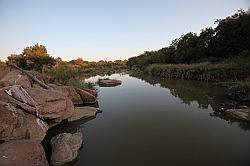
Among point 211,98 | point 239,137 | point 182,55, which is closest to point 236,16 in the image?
point 182,55

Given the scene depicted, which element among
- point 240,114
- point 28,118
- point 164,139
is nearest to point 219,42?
point 240,114

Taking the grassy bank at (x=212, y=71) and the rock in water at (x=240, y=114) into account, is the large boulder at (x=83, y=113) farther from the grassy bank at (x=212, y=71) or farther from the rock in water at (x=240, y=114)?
the grassy bank at (x=212, y=71)

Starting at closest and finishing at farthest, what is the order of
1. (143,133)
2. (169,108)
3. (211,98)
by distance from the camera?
(143,133) < (169,108) < (211,98)

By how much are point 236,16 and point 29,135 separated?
3241 cm

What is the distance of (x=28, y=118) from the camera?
419 inches

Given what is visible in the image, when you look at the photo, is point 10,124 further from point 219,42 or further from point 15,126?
point 219,42

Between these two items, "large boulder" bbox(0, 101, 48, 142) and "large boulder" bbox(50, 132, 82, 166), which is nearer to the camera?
"large boulder" bbox(50, 132, 82, 166)

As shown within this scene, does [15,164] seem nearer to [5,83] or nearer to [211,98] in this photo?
[5,83]

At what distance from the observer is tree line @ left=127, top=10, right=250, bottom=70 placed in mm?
31688

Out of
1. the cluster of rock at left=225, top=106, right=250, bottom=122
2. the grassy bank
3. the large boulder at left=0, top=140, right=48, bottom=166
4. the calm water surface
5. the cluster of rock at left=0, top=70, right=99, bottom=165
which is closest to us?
the large boulder at left=0, top=140, right=48, bottom=166

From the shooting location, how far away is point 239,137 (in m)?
9.45

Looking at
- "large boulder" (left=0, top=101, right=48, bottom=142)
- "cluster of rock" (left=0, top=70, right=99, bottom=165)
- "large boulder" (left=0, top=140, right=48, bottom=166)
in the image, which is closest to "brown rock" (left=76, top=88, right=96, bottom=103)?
"cluster of rock" (left=0, top=70, right=99, bottom=165)

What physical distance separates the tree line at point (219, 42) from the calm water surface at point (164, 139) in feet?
66.5

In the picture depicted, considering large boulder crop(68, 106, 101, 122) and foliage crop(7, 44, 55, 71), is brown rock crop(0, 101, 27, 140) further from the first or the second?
foliage crop(7, 44, 55, 71)
